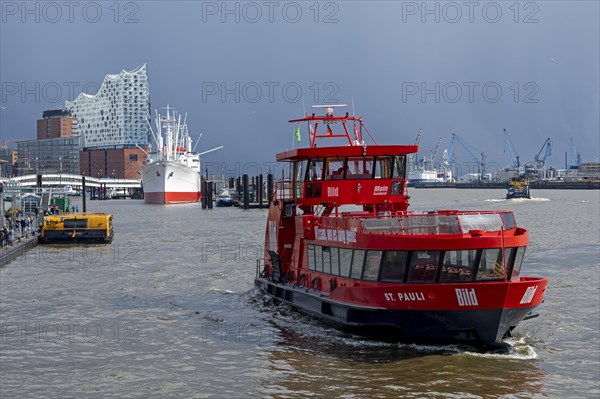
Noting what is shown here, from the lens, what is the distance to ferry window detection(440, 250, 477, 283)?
19.3m

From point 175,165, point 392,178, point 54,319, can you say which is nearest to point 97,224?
point 54,319

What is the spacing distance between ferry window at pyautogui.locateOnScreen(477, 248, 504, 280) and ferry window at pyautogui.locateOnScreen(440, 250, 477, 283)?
242mm

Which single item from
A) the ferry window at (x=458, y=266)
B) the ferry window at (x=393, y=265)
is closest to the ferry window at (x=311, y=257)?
the ferry window at (x=393, y=265)

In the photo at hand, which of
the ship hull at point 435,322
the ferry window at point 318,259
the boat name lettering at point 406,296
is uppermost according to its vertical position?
the ferry window at point 318,259

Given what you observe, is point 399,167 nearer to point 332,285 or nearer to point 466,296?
point 332,285

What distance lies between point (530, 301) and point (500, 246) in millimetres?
1631

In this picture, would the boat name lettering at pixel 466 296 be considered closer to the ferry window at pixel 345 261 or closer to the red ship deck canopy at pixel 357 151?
the ferry window at pixel 345 261

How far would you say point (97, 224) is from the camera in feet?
172

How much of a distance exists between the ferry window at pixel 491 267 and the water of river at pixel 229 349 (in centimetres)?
209

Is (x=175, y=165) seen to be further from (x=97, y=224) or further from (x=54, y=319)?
(x=54, y=319)

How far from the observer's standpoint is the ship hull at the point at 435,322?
19219mm

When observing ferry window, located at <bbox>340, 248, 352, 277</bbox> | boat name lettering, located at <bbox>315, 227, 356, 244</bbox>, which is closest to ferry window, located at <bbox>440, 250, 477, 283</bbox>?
boat name lettering, located at <bbox>315, 227, 356, 244</bbox>

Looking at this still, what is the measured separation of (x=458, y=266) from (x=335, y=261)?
4.30 meters

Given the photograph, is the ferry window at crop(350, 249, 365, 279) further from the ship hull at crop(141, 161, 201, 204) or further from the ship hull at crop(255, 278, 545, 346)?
the ship hull at crop(141, 161, 201, 204)
